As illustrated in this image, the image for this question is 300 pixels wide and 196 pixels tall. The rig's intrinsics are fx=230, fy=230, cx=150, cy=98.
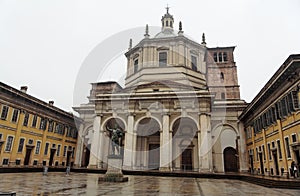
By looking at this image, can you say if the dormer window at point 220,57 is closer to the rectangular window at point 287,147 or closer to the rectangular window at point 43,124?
the rectangular window at point 287,147

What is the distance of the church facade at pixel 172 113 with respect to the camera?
2802 centimetres

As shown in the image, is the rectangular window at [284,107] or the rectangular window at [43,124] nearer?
the rectangular window at [284,107]

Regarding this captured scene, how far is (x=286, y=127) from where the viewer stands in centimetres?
1709

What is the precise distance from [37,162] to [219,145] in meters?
23.4

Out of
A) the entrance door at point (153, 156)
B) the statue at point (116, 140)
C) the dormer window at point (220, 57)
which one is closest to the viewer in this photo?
the statue at point (116, 140)

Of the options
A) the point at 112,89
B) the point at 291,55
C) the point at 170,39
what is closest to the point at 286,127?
the point at 291,55

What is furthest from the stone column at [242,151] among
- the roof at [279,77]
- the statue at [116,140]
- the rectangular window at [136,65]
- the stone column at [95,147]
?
the statue at [116,140]

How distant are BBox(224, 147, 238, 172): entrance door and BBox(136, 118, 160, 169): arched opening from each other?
356 inches

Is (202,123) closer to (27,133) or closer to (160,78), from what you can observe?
(160,78)

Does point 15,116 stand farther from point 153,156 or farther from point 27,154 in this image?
point 153,156

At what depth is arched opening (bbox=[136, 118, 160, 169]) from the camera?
30.5 meters

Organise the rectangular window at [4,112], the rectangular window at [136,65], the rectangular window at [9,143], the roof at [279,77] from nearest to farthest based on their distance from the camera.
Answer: the roof at [279,77] → the rectangular window at [4,112] → the rectangular window at [9,143] → the rectangular window at [136,65]

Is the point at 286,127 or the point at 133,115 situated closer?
the point at 286,127

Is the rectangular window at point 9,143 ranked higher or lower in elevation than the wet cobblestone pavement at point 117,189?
higher
